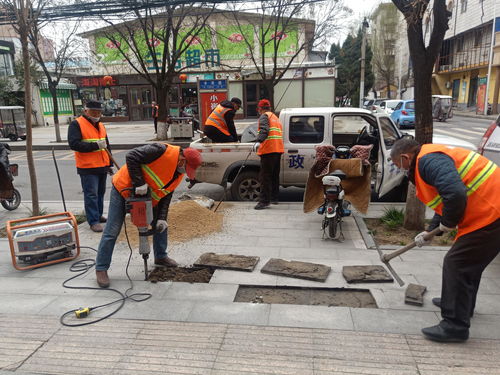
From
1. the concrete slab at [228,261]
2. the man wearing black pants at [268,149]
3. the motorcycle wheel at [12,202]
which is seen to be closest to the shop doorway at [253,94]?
the man wearing black pants at [268,149]

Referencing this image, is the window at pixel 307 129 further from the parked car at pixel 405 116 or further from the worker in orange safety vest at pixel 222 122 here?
the parked car at pixel 405 116

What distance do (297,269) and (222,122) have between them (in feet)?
14.5

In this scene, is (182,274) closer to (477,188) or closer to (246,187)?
(477,188)

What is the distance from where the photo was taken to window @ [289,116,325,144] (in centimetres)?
714

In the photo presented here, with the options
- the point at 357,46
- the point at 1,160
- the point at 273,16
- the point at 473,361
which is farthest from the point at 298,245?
the point at 357,46

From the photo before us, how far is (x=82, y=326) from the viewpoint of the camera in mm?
3479

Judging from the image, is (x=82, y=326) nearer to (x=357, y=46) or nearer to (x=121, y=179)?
(x=121, y=179)

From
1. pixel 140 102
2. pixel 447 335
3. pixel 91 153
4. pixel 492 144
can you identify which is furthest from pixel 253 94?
pixel 447 335

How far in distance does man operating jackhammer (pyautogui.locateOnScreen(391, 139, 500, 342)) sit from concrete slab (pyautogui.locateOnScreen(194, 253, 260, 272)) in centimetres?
205

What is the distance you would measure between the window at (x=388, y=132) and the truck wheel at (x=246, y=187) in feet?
7.94

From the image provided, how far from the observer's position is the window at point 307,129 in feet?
23.4

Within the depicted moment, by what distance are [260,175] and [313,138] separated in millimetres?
1192

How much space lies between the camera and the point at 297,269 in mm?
4465

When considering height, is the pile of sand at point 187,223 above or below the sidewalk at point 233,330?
above
